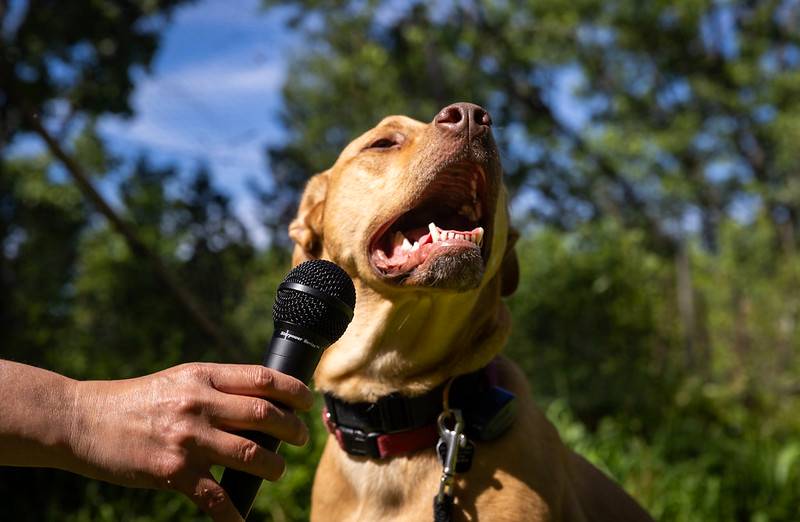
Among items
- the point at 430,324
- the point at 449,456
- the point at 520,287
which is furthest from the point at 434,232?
the point at 520,287

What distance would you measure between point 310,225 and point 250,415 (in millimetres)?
1740

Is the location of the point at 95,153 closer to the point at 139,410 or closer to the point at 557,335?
the point at 557,335

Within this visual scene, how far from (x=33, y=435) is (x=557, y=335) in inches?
268

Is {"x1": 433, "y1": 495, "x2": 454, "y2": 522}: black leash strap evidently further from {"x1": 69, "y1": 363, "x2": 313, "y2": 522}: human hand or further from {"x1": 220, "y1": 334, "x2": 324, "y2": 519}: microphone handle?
{"x1": 69, "y1": 363, "x2": 313, "y2": 522}: human hand

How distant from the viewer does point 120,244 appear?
7.41 metres

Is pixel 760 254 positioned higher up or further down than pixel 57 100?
further down

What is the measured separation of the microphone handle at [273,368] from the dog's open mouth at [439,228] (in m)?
0.87

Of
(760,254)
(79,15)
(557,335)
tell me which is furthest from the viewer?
(760,254)

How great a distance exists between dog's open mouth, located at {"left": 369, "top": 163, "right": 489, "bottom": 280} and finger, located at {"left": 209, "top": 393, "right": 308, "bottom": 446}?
3.42 feet

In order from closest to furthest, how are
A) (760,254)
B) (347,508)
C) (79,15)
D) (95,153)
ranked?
(347,508)
(79,15)
(95,153)
(760,254)

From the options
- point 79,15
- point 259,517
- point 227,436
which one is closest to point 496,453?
point 227,436

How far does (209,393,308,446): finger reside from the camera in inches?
56.7

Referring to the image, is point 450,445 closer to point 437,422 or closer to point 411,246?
point 437,422

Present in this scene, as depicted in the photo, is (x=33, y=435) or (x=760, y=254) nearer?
(x=33, y=435)
